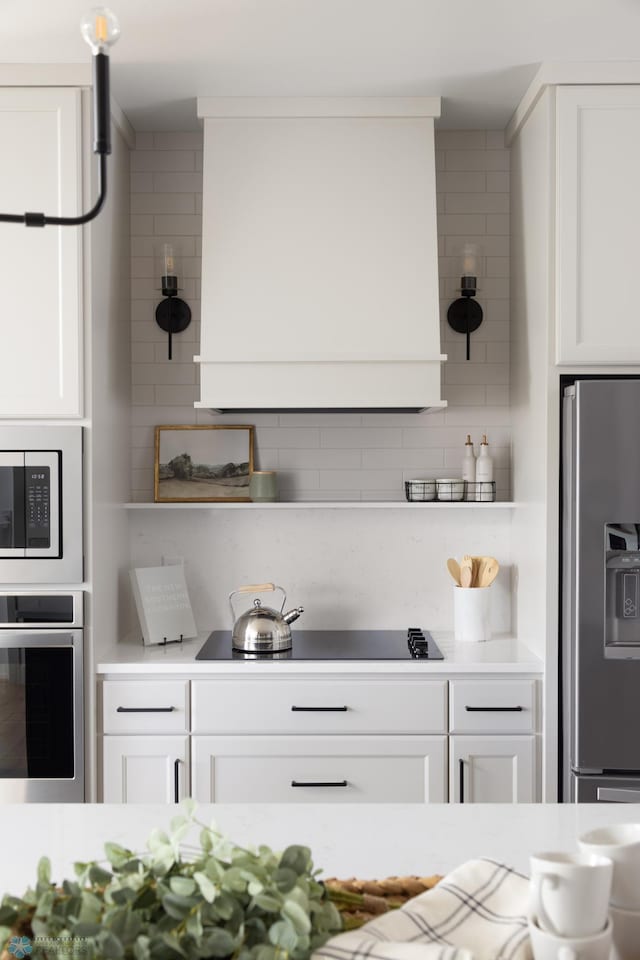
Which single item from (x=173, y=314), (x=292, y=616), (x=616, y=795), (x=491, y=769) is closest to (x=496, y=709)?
(x=491, y=769)

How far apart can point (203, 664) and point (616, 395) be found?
1462 mm

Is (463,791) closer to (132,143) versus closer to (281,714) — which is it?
(281,714)

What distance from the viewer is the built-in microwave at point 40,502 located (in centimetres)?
277

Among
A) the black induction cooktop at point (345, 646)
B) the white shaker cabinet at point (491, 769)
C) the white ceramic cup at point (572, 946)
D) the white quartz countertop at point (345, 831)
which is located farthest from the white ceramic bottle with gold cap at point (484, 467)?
the white ceramic cup at point (572, 946)

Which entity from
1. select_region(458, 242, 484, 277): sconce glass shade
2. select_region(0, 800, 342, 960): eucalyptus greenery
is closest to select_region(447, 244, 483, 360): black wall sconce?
select_region(458, 242, 484, 277): sconce glass shade

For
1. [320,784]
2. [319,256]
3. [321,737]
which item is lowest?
[320,784]

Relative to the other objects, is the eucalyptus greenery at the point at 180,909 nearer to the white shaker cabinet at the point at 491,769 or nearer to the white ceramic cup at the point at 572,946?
the white ceramic cup at the point at 572,946

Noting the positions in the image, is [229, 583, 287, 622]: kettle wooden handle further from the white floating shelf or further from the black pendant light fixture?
the black pendant light fixture

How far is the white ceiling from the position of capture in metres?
2.42

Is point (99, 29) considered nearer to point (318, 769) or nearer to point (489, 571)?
point (318, 769)

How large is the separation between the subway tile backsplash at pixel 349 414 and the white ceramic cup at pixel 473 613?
18.2 inches

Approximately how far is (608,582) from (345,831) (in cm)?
150

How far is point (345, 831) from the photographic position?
1.36m

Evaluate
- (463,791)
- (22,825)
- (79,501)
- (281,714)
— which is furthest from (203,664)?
(22,825)
